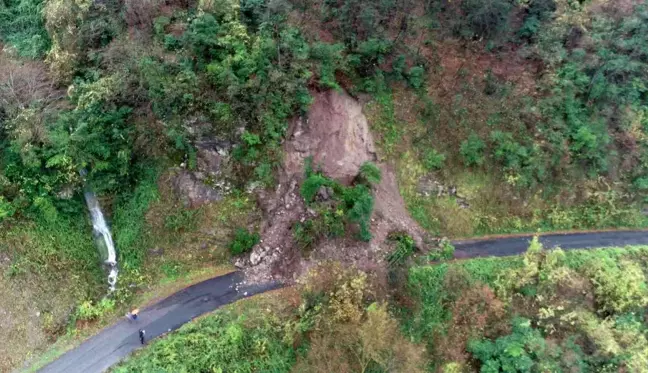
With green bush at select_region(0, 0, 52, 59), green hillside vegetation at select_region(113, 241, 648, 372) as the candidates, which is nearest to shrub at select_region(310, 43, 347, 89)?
green hillside vegetation at select_region(113, 241, 648, 372)

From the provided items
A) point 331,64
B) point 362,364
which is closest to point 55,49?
point 331,64

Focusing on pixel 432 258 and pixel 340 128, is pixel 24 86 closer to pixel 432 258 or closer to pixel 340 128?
pixel 340 128

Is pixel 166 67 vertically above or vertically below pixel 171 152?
above

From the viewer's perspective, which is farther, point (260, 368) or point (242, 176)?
point (242, 176)

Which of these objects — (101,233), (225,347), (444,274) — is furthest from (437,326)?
(101,233)

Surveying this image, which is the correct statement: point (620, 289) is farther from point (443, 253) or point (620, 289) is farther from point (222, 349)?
point (222, 349)

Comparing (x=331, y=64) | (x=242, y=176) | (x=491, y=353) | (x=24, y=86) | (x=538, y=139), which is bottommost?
(x=491, y=353)

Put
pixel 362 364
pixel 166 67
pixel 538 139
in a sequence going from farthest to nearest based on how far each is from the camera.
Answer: pixel 538 139 → pixel 166 67 → pixel 362 364

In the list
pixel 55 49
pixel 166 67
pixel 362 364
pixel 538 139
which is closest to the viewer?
pixel 362 364
